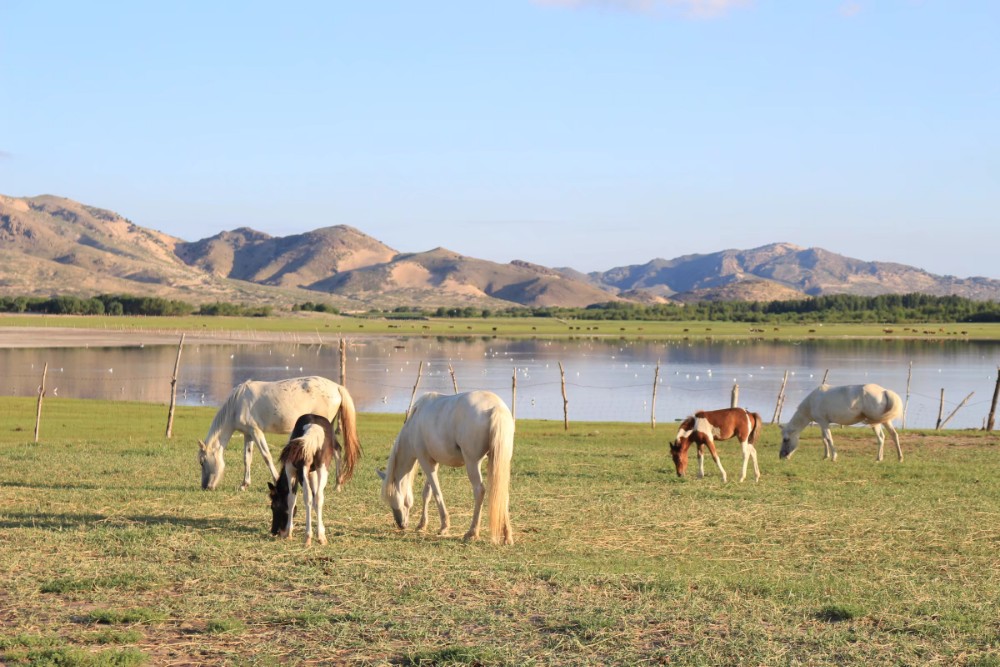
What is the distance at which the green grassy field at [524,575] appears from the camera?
7.41 m

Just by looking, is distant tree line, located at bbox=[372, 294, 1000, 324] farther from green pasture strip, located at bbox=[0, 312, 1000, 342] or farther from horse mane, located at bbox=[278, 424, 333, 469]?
horse mane, located at bbox=[278, 424, 333, 469]

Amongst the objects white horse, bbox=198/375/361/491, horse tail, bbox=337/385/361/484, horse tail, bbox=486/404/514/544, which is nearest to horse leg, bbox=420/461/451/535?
horse tail, bbox=486/404/514/544

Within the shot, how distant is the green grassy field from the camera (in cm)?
741

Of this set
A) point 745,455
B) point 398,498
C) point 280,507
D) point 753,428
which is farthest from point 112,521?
point 753,428

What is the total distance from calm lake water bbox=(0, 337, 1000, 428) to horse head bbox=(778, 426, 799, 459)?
1841cm

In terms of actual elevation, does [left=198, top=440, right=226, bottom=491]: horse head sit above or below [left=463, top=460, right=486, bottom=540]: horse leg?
below

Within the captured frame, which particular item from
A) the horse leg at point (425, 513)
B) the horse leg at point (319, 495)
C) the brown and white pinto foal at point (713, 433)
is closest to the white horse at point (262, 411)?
the horse leg at point (425, 513)

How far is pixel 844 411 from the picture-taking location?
75.4 feet

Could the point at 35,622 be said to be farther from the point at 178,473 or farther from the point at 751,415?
the point at 751,415

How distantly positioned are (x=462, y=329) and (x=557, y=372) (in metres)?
75.4

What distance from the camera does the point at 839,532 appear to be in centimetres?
1274

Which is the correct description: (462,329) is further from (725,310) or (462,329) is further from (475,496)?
(475,496)

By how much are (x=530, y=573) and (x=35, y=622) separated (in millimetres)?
4362

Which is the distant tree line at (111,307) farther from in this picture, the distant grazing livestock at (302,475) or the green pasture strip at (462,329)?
the distant grazing livestock at (302,475)
